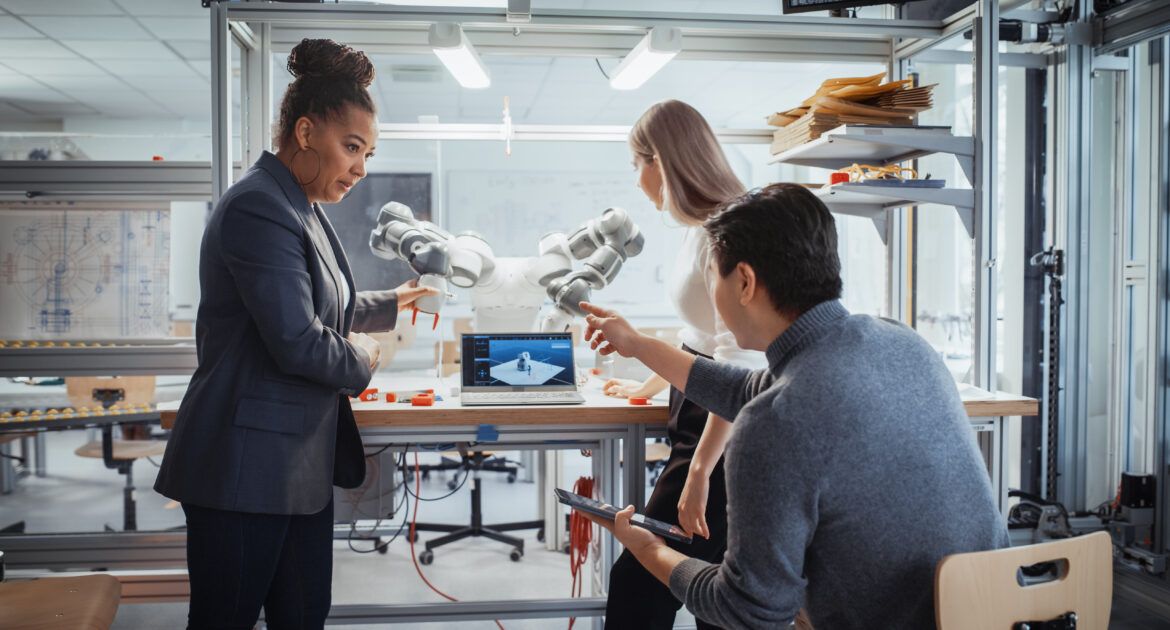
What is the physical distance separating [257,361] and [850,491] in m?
0.93

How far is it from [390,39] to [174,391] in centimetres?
293

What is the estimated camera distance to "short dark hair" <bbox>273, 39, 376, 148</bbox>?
4.37 feet

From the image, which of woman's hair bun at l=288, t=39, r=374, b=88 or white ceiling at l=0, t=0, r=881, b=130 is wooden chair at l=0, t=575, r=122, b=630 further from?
white ceiling at l=0, t=0, r=881, b=130

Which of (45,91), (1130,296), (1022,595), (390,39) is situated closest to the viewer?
(1022,595)

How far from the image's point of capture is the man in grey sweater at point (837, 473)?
0.83 meters

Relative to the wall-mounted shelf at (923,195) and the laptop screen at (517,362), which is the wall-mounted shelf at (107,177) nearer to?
the laptop screen at (517,362)

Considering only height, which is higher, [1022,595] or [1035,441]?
[1022,595]

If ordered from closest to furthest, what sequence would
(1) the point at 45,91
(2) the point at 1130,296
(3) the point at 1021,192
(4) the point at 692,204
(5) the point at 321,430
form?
(5) the point at 321,430 → (4) the point at 692,204 → (2) the point at 1130,296 → (3) the point at 1021,192 → (1) the point at 45,91

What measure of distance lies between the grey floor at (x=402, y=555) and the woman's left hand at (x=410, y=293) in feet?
3.87

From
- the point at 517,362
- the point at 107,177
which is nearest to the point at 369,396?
the point at 517,362

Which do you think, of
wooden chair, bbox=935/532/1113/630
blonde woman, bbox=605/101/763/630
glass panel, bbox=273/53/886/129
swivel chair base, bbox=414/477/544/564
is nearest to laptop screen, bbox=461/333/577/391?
blonde woman, bbox=605/101/763/630

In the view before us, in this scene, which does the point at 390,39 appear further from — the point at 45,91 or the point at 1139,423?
the point at 45,91

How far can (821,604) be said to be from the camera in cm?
89

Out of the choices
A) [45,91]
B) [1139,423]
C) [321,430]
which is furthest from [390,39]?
[45,91]
